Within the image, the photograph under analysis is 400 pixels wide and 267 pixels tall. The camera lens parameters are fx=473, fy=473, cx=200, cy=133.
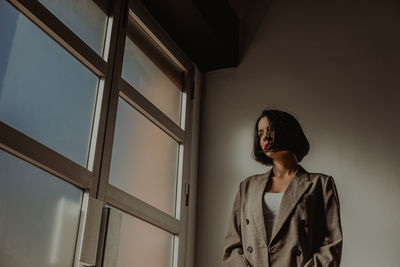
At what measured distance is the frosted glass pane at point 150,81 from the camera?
8.58 feet

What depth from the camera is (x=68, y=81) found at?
206 centimetres

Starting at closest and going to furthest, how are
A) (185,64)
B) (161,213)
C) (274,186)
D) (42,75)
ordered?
(42,75), (274,186), (161,213), (185,64)

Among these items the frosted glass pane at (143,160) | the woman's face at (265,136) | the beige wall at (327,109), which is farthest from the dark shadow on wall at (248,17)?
the woman's face at (265,136)

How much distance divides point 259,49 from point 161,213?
1371 millimetres

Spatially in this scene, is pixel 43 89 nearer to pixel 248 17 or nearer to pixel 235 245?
pixel 235 245

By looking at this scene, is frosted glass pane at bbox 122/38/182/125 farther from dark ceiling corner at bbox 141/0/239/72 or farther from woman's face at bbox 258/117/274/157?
woman's face at bbox 258/117/274/157

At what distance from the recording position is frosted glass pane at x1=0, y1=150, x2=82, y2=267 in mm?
1658

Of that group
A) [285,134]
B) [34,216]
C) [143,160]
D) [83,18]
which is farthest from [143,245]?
[83,18]

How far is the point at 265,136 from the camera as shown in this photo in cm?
220

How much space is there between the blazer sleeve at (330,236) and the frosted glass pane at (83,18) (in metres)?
1.29

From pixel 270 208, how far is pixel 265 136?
33cm

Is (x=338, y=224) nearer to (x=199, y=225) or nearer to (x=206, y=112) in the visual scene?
(x=199, y=225)

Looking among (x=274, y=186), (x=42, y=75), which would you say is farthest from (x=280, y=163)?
(x=42, y=75)

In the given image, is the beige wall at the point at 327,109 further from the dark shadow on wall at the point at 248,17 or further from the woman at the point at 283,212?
the woman at the point at 283,212
